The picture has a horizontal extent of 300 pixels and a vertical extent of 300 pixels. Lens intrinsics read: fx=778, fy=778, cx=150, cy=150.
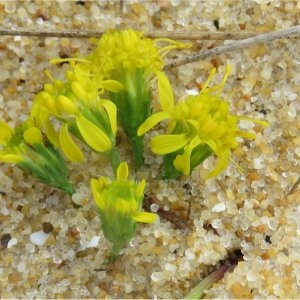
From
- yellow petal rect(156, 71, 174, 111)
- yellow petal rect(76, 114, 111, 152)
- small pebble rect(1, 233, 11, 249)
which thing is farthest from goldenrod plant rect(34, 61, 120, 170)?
small pebble rect(1, 233, 11, 249)

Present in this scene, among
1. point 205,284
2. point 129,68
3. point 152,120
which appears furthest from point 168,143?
point 205,284

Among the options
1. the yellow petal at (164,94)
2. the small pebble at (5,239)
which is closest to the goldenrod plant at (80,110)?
the yellow petal at (164,94)

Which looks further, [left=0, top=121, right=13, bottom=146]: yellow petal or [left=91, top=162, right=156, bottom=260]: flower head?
[left=0, top=121, right=13, bottom=146]: yellow petal

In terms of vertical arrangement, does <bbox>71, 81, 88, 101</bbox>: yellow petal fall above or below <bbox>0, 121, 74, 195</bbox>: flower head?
above

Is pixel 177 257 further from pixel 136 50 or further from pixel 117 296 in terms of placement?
pixel 136 50

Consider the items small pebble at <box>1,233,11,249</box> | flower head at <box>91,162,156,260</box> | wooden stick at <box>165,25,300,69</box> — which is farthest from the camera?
wooden stick at <box>165,25,300,69</box>

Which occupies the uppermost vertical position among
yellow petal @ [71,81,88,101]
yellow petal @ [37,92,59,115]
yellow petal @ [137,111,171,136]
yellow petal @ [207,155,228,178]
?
yellow petal @ [71,81,88,101]

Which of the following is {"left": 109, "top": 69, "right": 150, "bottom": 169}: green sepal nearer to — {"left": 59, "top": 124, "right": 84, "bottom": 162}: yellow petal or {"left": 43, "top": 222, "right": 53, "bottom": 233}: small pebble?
{"left": 59, "top": 124, "right": 84, "bottom": 162}: yellow petal
